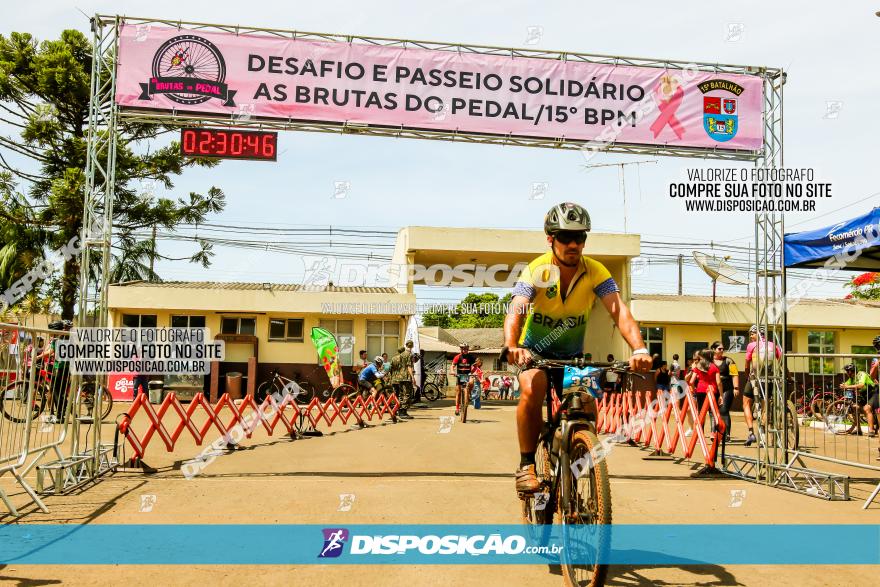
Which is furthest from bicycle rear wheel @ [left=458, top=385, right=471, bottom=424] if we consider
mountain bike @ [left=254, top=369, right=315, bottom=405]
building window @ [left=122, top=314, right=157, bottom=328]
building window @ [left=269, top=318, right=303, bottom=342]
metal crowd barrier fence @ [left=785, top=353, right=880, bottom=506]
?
building window @ [left=122, top=314, right=157, bottom=328]

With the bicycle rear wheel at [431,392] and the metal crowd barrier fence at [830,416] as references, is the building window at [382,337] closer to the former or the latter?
the bicycle rear wheel at [431,392]

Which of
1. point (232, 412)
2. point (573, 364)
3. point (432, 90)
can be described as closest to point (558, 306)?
point (573, 364)

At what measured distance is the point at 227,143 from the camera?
9.91 meters

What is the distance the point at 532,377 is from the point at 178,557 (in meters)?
2.92

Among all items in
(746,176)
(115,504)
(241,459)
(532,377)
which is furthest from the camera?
(241,459)

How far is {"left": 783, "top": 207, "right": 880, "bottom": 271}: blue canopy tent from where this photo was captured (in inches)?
322

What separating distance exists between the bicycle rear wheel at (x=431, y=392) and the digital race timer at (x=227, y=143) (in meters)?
20.0

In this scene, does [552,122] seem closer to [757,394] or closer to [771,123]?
[771,123]

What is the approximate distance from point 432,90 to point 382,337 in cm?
2119

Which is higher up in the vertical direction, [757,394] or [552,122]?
[552,122]

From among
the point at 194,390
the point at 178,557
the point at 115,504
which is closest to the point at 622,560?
the point at 178,557

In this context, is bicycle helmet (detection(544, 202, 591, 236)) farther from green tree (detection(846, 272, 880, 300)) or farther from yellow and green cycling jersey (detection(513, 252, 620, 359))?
green tree (detection(846, 272, 880, 300))

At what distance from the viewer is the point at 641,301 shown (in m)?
32.4

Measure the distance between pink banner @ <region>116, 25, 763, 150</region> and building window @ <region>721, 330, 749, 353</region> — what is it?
25363 millimetres
